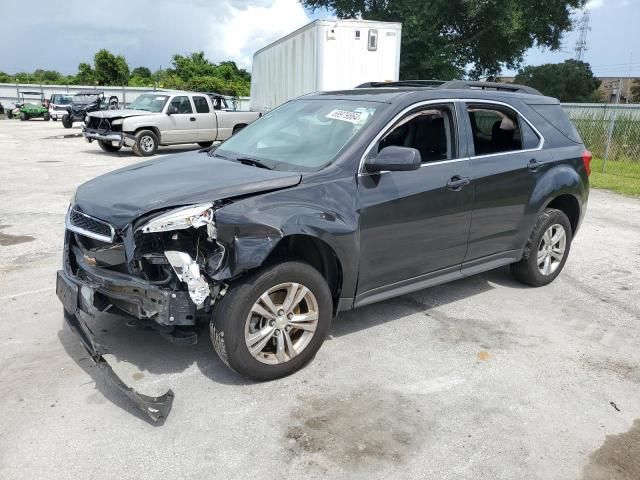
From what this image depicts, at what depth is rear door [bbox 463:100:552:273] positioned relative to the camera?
4.51 m

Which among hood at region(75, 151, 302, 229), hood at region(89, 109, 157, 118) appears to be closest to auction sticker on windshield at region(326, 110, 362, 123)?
hood at region(75, 151, 302, 229)

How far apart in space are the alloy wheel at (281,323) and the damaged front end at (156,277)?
0.30m

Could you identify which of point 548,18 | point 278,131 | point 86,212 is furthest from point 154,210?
point 548,18

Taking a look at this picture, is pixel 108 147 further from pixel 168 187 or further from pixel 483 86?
pixel 168 187

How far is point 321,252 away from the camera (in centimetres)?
368

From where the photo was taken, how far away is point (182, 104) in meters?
16.5

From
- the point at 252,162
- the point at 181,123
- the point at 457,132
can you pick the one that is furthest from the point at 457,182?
the point at 181,123

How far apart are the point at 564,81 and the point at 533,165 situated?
58754 millimetres

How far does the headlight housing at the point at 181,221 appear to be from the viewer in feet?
10.3

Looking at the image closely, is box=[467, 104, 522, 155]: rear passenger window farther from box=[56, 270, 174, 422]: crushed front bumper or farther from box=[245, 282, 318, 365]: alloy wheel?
box=[56, 270, 174, 422]: crushed front bumper

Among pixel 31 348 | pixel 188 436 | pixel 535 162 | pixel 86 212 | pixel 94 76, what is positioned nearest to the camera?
pixel 188 436

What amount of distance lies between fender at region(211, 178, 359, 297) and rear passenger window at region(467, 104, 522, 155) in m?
1.49

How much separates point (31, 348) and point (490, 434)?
123 inches

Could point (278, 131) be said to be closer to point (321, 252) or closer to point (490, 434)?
point (321, 252)
